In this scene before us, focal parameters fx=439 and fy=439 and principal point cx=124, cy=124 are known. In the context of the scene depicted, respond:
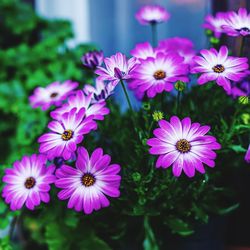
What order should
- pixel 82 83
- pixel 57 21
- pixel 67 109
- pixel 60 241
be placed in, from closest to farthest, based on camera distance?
pixel 67 109 → pixel 60 241 → pixel 82 83 → pixel 57 21

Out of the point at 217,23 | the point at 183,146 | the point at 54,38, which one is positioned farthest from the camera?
the point at 54,38

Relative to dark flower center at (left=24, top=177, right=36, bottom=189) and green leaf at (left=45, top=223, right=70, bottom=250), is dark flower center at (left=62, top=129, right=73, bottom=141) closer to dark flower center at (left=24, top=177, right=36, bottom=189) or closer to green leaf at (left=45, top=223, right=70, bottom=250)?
dark flower center at (left=24, top=177, right=36, bottom=189)

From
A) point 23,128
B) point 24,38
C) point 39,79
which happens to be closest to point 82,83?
point 39,79

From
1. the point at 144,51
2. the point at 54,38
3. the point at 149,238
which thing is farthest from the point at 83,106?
the point at 54,38

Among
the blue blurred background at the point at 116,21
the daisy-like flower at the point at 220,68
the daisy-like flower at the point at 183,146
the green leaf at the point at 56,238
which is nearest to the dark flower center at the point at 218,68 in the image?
the daisy-like flower at the point at 220,68

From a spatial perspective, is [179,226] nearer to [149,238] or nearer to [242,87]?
[149,238]

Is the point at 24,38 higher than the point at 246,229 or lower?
higher

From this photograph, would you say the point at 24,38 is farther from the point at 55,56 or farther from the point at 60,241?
the point at 60,241

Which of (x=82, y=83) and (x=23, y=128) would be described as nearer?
(x=23, y=128)
